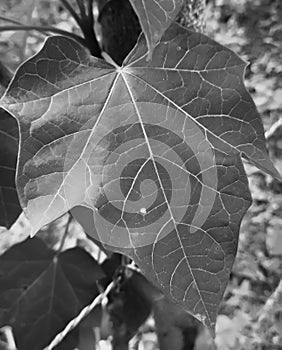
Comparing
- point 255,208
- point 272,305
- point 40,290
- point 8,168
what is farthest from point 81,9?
point 255,208

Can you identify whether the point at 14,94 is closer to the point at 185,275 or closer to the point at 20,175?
the point at 20,175

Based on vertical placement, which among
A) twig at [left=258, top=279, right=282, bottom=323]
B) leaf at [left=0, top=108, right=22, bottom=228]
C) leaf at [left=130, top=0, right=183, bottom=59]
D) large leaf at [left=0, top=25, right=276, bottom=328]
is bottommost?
twig at [left=258, top=279, right=282, bottom=323]

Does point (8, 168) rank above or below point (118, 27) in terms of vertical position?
below

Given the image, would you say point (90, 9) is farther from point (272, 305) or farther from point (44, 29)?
point (272, 305)

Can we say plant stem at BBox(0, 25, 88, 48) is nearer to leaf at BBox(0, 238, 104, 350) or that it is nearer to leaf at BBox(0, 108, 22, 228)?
leaf at BBox(0, 108, 22, 228)

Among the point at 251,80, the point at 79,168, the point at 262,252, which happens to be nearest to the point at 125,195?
the point at 79,168

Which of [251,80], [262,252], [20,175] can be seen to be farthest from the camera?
[251,80]

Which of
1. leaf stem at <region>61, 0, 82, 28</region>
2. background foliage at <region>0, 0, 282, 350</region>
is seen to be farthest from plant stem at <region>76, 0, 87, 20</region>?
background foliage at <region>0, 0, 282, 350</region>
